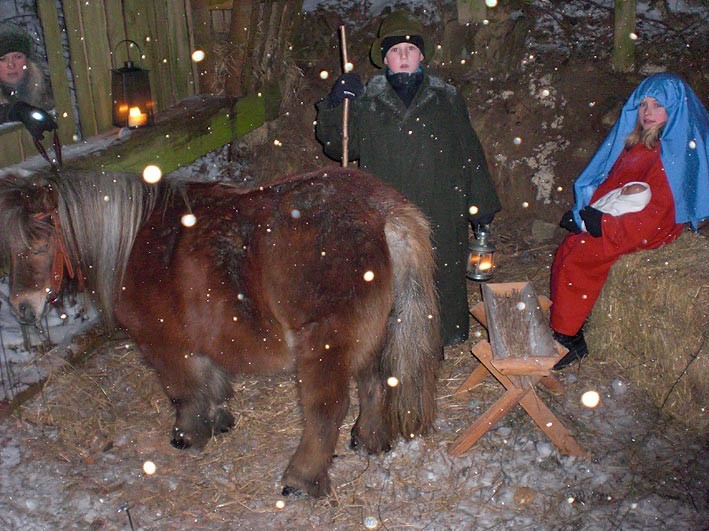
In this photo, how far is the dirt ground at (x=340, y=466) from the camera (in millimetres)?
3324

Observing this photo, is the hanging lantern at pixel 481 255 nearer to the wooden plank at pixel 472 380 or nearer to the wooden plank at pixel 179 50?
the wooden plank at pixel 472 380

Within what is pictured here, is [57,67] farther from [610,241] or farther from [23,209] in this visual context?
[610,241]

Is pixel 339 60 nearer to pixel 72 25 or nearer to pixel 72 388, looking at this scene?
pixel 72 25

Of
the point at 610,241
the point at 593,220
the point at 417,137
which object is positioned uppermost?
the point at 417,137

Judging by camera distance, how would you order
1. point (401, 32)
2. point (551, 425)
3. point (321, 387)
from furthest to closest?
point (401, 32) → point (551, 425) → point (321, 387)

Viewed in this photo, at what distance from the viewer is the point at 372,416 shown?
3.68m

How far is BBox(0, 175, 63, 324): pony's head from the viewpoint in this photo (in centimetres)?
310

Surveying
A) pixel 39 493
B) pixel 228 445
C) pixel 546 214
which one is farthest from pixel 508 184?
pixel 39 493

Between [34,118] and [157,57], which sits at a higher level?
[157,57]

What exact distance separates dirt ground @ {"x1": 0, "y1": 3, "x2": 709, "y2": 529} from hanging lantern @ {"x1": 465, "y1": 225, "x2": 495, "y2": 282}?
0.88 metres

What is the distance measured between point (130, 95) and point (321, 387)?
2938 millimetres

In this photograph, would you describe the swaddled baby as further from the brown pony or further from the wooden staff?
the wooden staff

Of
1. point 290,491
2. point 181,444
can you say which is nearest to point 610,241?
point 290,491

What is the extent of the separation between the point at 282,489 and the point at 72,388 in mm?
1839
